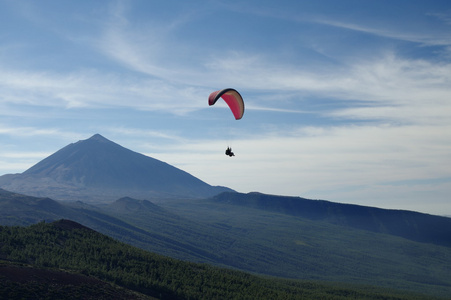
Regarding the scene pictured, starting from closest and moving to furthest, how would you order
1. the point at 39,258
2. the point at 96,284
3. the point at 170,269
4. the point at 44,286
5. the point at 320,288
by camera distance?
the point at 44,286
the point at 96,284
the point at 39,258
the point at 170,269
the point at 320,288

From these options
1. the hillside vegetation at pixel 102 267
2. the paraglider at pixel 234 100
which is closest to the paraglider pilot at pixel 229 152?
the paraglider at pixel 234 100

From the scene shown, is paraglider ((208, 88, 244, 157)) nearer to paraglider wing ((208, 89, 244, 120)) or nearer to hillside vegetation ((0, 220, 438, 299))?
paraglider wing ((208, 89, 244, 120))

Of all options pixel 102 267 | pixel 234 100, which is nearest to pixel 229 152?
pixel 234 100

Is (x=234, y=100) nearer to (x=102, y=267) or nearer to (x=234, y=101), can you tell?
(x=234, y=101)

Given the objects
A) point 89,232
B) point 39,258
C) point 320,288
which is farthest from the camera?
point 320,288

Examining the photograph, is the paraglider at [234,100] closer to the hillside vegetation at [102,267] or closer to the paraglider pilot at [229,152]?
the paraglider pilot at [229,152]

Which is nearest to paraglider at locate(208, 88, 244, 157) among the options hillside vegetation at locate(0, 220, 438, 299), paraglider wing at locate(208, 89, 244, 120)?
paraglider wing at locate(208, 89, 244, 120)

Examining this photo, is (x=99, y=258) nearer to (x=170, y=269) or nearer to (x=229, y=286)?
(x=170, y=269)

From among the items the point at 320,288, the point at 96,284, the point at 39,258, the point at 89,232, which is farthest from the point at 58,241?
the point at 320,288
